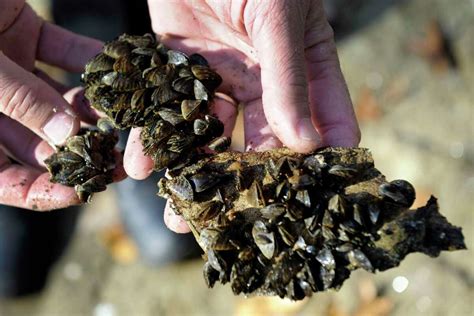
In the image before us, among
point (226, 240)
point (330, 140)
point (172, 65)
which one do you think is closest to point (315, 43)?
point (330, 140)

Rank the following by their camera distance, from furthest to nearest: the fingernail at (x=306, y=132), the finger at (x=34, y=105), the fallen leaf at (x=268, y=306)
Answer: the fallen leaf at (x=268, y=306), the finger at (x=34, y=105), the fingernail at (x=306, y=132)

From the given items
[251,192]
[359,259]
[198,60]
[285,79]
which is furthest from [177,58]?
[359,259]

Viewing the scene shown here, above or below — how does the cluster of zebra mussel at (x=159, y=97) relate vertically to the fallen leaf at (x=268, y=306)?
above

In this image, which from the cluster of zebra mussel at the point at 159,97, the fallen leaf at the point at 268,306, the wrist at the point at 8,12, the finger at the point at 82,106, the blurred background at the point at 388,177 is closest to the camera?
the cluster of zebra mussel at the point at 159,97

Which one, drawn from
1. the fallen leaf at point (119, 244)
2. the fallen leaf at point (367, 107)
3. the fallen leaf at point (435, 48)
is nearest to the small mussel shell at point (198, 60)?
the fallen leaf at point (367, 107)

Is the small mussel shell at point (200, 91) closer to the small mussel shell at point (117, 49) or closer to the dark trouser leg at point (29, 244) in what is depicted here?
the small mussel shell at point (117, 49)

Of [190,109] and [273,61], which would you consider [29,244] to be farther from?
[273,61]

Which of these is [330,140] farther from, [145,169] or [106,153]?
[106,153]
